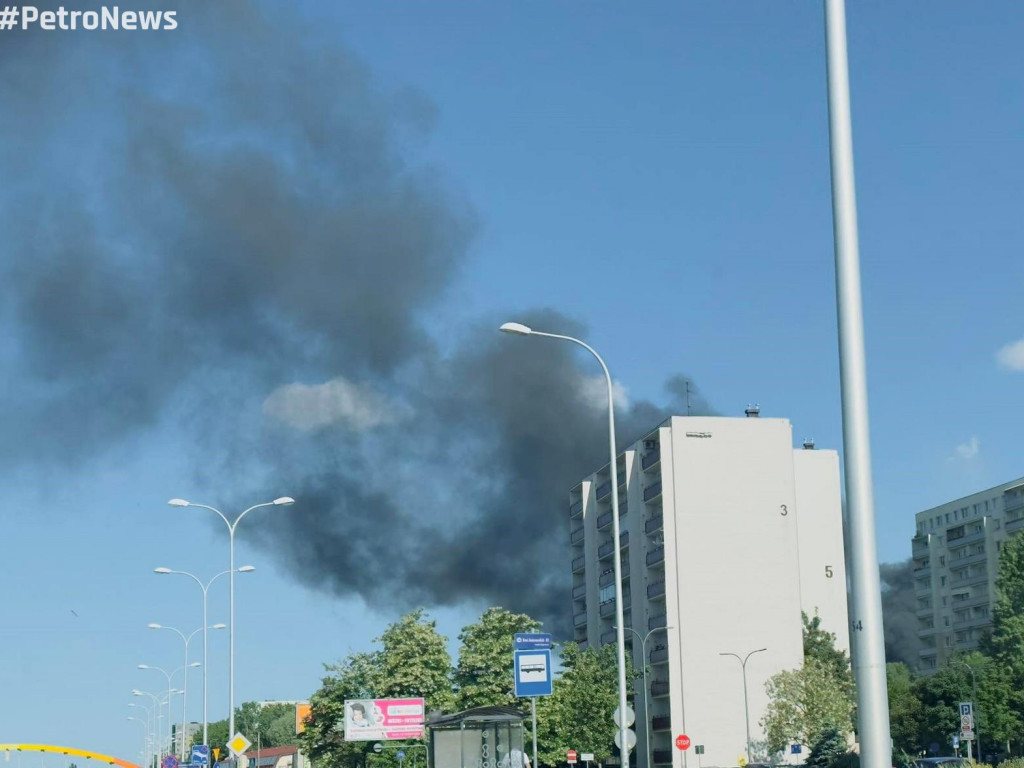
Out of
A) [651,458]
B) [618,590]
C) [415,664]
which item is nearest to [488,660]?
[415,664]

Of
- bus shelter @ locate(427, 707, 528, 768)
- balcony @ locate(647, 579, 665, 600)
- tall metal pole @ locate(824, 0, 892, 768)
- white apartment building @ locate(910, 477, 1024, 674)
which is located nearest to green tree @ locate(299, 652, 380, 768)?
balcony @ locate(647, 579, 665, 600)

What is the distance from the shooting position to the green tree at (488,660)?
88062mm

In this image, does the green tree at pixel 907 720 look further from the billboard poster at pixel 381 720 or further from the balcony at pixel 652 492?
the billboard poster at pixel 381 720

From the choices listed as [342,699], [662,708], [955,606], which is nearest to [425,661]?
[342,699]

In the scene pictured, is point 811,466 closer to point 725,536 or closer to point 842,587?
point 842,587

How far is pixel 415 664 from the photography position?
9094 cm

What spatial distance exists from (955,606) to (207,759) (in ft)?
351

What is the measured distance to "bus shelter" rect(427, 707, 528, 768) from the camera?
40812 mm

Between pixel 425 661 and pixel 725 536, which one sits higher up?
Result: pixel 725 536

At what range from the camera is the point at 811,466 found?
406ft

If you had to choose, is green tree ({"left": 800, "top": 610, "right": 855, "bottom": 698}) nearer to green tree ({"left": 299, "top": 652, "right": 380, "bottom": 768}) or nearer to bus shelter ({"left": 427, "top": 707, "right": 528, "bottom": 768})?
green tree ({"left": 299, "top": 652, "right": 380, "bottom": 768})

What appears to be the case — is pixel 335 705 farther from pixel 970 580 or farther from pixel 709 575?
pixel 970 580

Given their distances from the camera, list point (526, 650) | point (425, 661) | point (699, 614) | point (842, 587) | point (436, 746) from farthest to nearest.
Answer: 1. point (842, 587)
2. point (699, 614)
3. point (425, 661)
4. point (436, 746)
5. point (526, 650)

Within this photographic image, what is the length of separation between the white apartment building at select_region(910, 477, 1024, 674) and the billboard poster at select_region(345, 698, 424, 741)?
80.3m
